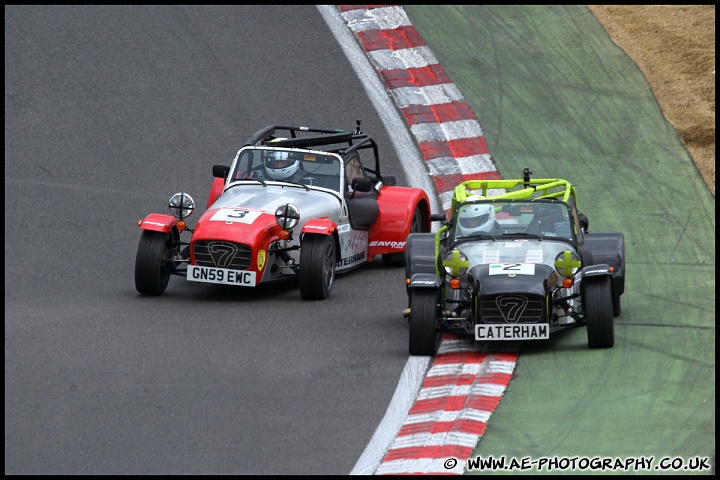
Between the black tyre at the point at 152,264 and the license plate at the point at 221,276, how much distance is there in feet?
1.18

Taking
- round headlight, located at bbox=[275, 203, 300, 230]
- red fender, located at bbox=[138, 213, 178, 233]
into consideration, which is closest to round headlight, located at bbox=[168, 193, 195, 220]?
red fender, located at bbox=[138, 213, 178, 233]

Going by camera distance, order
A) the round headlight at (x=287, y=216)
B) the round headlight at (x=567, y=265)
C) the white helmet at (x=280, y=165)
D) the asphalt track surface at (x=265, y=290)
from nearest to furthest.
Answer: the asphalt track surface at (x=265, y=290)
the round headlight at (x=567, y=265)
the round headlight at (x=287, y=216)
the white helmet at (x=280, y=165)

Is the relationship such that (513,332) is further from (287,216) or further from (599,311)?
(287,216)

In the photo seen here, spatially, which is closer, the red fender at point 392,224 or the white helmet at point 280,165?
the white helmet at point 280,165

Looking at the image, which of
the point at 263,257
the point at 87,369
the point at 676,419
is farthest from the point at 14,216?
the point at 676,419

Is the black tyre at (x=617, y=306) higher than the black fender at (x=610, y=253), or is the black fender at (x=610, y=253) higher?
the black fender at (x=610, y=253)

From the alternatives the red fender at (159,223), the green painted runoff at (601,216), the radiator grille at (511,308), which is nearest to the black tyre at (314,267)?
the red fender at (159,223)

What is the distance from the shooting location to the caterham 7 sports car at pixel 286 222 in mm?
13688

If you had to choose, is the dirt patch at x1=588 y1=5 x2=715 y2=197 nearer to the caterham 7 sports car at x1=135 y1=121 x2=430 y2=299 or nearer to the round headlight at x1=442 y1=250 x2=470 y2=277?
the caterham 7 sports car at x1=135 y1=121 x2=430 y2=299

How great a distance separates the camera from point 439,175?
58.5 feet

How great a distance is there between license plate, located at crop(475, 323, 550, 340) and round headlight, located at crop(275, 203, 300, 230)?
2969 millimetres

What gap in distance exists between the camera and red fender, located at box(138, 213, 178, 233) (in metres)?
13.9

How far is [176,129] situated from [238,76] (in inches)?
68.6

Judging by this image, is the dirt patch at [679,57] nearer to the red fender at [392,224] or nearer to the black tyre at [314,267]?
the red fender at [392,224]
